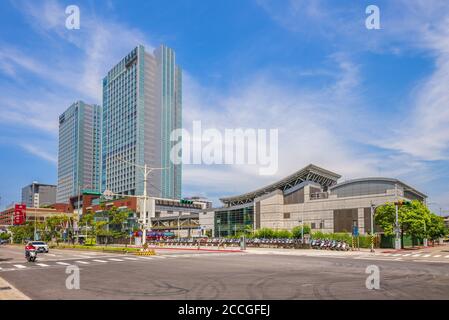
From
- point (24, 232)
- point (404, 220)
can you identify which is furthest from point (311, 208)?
point (24, 232)

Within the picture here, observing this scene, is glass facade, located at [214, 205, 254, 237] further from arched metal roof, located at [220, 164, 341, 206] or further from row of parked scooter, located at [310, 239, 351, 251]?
row of parked scooter, located at [310, 239, 351, 251]

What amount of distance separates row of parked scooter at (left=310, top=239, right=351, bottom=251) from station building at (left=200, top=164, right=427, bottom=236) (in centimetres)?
2202

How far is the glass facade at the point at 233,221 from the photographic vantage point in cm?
10628

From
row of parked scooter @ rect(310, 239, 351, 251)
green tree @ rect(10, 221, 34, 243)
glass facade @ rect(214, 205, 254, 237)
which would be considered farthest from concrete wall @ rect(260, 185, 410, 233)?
green tree @ rect(10, 221, 34, 243)

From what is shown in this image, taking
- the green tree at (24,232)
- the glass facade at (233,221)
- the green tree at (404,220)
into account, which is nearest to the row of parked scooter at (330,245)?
the green tree at (404,220)

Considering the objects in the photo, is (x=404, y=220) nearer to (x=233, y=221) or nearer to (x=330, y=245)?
(x=330, y=245)

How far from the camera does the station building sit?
84.4 meters

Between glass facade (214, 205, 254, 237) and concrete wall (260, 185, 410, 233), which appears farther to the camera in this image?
glass facade (214, 205, 254, 237)

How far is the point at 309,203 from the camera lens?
94500 mm
